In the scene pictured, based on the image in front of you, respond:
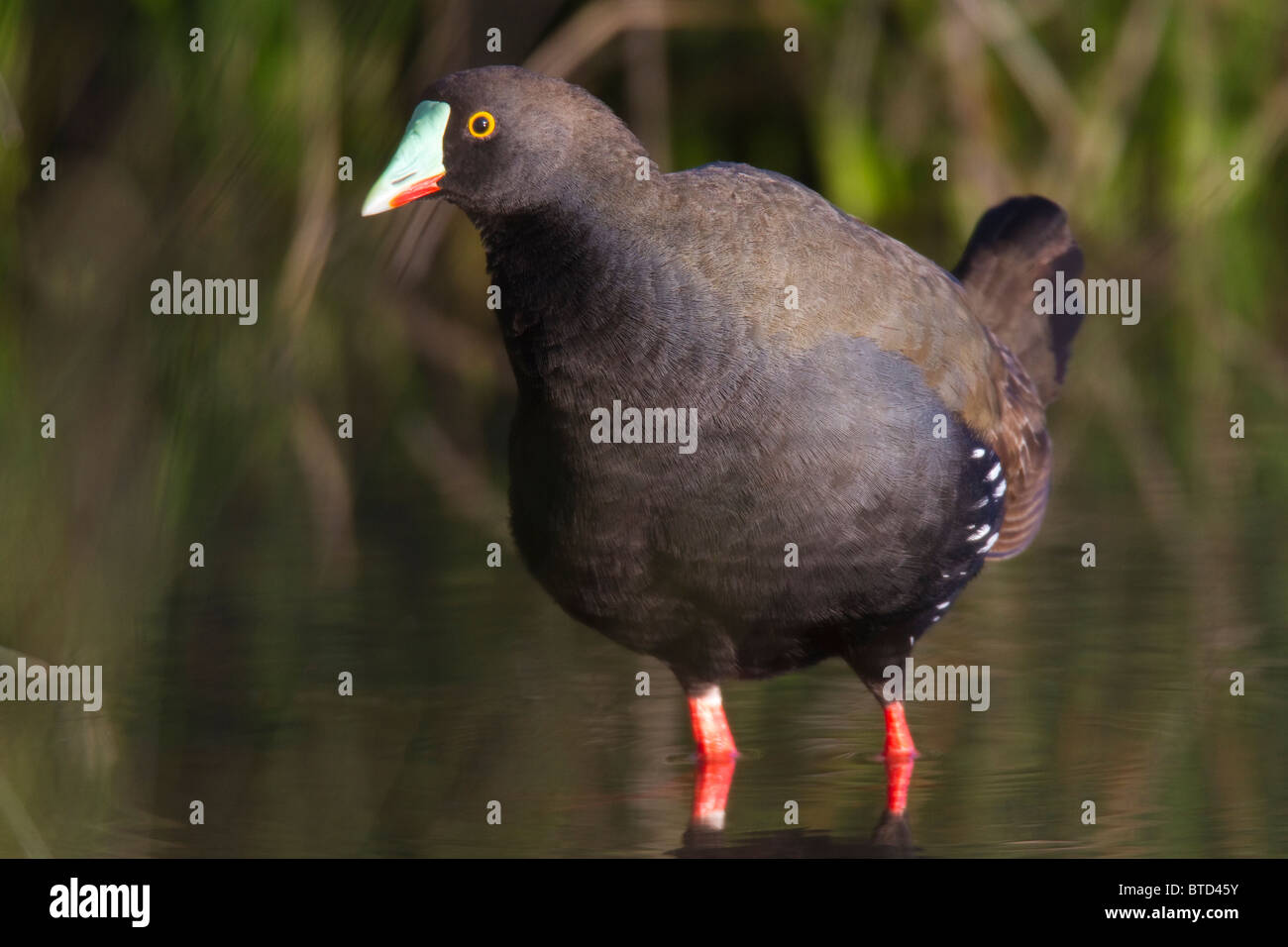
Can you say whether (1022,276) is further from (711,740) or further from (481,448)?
(481,448)

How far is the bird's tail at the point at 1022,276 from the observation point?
6184 mm

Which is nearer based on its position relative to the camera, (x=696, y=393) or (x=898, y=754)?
(x=696, y=393)

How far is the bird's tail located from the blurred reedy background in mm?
971

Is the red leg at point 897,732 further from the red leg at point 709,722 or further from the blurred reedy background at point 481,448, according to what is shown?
the red leg at point 709,722

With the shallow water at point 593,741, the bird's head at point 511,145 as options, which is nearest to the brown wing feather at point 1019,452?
the shallow water at point 593,741

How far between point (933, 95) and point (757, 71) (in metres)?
1.55

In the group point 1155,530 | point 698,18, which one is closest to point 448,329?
point 698,18

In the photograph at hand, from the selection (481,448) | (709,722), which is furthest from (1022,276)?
(481,448)

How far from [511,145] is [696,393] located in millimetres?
774

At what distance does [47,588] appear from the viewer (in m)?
1.87

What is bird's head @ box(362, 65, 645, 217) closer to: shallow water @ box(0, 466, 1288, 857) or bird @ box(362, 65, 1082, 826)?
bird @ box(362, 65, 1082, 826)

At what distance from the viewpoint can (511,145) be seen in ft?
14.6

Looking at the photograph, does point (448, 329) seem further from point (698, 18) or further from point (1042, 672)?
point (1042, 672)

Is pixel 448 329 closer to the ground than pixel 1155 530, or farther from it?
farther from it
